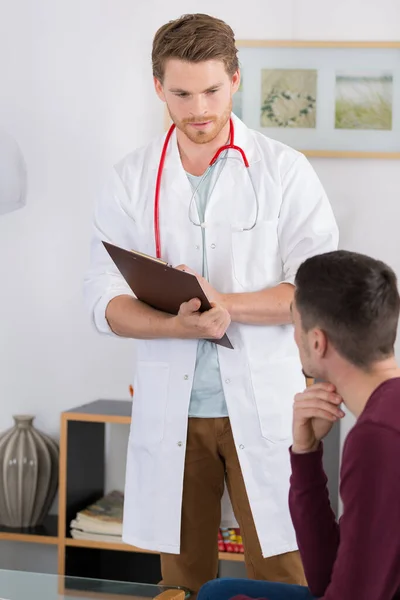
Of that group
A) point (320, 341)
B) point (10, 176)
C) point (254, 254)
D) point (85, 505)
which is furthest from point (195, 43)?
point (85, 505)

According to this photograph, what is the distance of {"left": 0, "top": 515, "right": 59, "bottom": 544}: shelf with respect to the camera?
3.05 m

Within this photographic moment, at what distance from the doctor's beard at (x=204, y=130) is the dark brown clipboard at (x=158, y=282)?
33 cm

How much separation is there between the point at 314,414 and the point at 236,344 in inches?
20.6

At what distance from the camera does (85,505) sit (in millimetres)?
3158

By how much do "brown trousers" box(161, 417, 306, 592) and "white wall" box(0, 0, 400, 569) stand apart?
1.35 metres

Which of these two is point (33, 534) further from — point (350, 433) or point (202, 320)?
point (350, 433)

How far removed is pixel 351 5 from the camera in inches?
120

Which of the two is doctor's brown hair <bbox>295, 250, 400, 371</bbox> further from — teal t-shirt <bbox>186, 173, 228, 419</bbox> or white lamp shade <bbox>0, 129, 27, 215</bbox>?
white lamp shade <bbox>0, 129, 27, 215</bbox>

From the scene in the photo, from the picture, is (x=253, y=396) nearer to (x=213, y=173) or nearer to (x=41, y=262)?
(x=213, y=173)

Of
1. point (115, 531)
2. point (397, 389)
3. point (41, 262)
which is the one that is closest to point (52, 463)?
point (115, 531)

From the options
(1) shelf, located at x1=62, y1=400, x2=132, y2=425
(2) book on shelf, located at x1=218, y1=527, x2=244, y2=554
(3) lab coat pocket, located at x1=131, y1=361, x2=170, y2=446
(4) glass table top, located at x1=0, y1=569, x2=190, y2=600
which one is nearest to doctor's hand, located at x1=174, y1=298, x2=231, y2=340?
(3) lab coat pocket, located at x1=131, y1=361, x2=170, y2=446

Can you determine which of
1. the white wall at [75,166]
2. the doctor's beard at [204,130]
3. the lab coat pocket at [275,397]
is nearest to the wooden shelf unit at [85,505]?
the white wall at [75,166]

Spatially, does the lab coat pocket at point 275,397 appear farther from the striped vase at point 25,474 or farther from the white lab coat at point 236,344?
the striped vase at point 25,474

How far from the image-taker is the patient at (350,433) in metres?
1.20
